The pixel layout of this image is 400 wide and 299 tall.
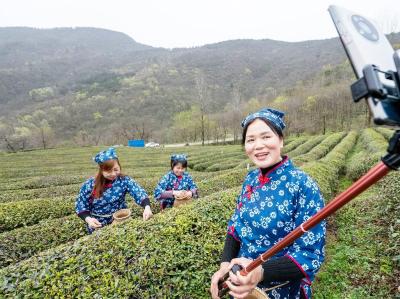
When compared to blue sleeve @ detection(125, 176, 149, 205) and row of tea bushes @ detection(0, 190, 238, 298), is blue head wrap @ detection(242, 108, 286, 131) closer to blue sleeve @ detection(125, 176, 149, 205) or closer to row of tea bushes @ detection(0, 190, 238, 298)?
row of tea bushes @ detection(0, 190, 238, 298)

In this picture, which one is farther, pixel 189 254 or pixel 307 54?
Answer: pixel 307 54

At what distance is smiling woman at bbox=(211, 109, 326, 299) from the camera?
1.62 metres

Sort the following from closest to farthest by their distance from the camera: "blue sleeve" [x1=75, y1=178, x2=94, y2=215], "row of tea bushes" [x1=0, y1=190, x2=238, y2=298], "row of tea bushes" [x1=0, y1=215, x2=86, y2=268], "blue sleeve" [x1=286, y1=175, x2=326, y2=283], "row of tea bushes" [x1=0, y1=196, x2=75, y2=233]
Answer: "blue sleeve" [x1=286, y1=175, x2=326, y2=283], "row of tea bushes" [x1=0, y1=190, x2=238, y2=298], "blue sleeve" [x1=75, y1=178, x2=94, y2=215], "row of tea bushes" [x1=0, y1=215, x2=86, y2=268], "row of tea bushes" [x1=0, y1=196, x2=75, y2=233]

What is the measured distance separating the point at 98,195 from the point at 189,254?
1561 millimetres

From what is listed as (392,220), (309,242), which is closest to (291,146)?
(392,220)

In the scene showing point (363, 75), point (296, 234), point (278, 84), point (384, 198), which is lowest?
point (384, 198)

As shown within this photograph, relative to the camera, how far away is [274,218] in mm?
1802

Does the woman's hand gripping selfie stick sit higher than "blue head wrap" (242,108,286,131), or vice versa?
"blue head wrap" (242,108,286,131)

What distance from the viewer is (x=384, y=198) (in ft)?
21.8

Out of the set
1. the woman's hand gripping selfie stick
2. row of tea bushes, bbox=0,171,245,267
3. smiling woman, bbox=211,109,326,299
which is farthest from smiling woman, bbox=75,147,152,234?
the woman's hand gripping selfie stick

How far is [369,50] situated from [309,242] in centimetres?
116

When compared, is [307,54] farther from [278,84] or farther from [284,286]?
[284,286]

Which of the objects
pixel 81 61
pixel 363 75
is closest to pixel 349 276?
pixel 363 75

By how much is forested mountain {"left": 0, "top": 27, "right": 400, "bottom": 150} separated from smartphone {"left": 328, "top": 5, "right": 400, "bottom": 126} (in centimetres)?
5004
